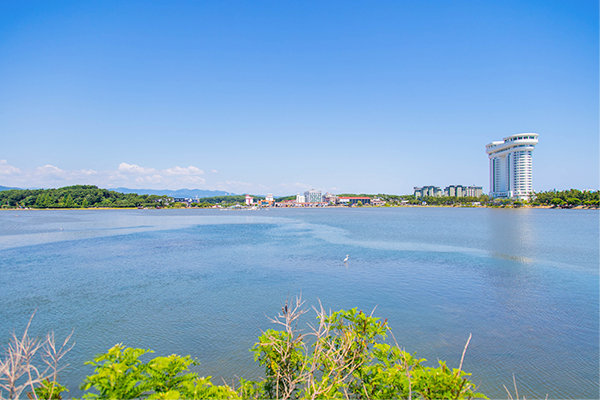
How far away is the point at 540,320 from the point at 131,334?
1375 cm

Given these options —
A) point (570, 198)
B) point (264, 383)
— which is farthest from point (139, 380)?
point (570, 198)

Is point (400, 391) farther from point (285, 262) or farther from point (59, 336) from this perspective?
point (285, 262)

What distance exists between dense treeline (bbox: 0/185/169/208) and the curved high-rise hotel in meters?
168

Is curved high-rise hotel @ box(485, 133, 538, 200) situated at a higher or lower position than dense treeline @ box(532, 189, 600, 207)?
higher

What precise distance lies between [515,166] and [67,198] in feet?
613

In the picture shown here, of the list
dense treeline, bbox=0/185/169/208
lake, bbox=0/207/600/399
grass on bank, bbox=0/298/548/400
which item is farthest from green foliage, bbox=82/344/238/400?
dense treeline, bbox=0/185/169/208

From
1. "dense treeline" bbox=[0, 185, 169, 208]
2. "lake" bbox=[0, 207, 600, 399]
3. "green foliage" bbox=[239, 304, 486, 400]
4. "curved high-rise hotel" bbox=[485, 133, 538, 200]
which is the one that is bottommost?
"lake" bbox=[0, 207, 600, 399]

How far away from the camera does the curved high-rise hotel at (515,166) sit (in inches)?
5335

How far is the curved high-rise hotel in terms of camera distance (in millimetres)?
135500

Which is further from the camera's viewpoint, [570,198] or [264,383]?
[570,198]

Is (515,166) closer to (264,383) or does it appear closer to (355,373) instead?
(355,373)

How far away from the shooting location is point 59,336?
376 inches

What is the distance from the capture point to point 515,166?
458ft

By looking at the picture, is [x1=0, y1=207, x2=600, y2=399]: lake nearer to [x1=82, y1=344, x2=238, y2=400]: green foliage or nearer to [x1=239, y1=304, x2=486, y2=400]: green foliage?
[x1=239, y1=304, x2=486, y2=400]: green foliage
